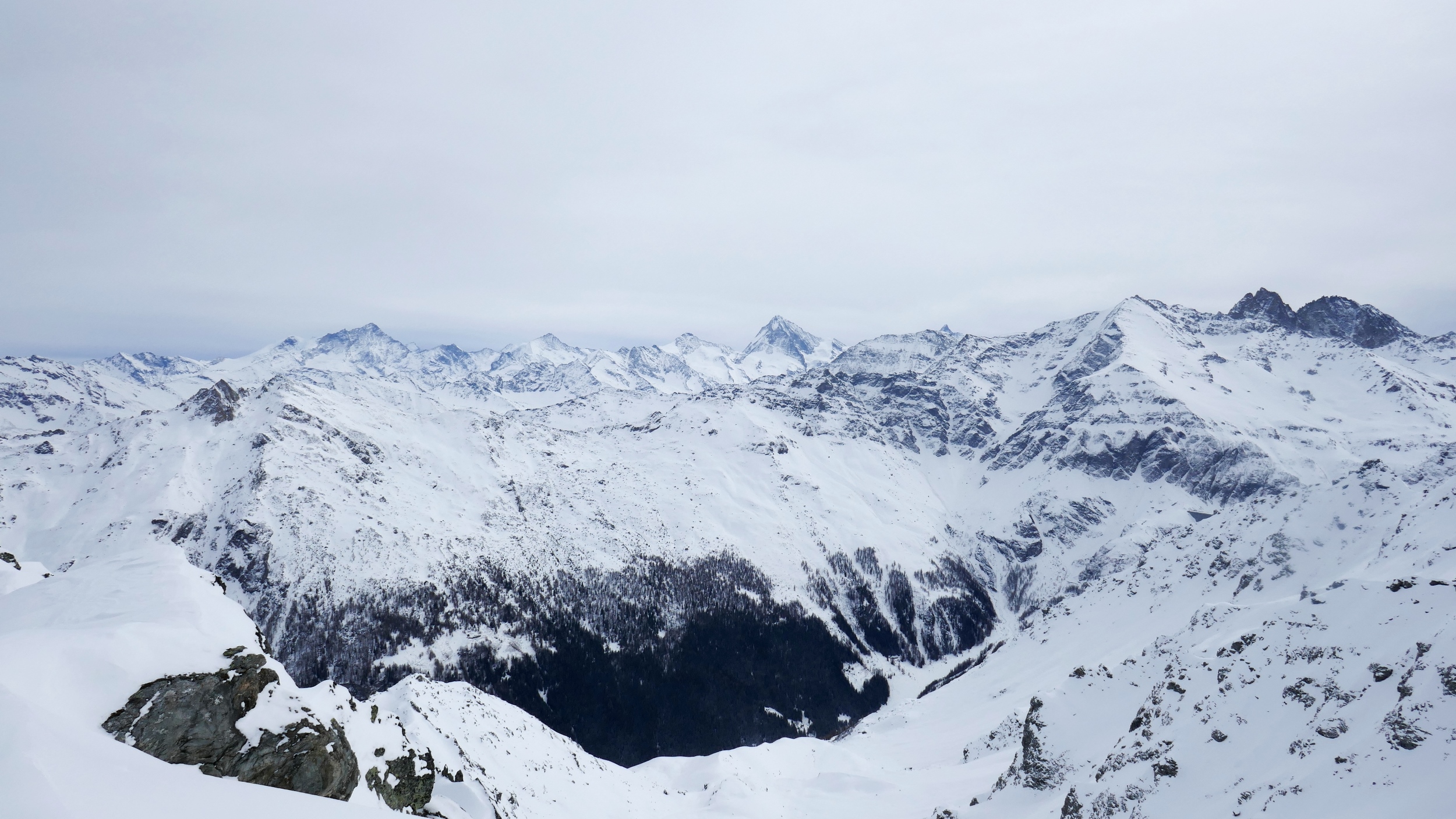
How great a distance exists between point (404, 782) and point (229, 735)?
13.4m

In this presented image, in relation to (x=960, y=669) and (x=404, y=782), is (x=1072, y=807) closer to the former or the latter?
(x=404, y=782)

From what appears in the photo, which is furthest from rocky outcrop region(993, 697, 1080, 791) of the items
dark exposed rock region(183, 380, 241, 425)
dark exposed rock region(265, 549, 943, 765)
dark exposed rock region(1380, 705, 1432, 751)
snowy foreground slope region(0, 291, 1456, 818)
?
dark exposed rock region(183, 380, 241, 425)

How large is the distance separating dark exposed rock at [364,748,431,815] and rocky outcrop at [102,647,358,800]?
565cm

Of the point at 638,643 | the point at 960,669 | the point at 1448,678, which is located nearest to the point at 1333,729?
the point at 1448,678

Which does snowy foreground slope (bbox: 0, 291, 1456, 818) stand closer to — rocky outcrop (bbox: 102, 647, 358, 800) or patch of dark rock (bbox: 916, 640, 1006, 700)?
rocky outcrop (bbox: 102, 647, 358, 800)

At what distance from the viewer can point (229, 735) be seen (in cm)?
2039

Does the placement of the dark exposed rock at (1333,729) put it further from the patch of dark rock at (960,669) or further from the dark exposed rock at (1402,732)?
the patch of dark rock at (960,669)

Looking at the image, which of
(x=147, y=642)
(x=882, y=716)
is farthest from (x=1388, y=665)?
(x=882, y=716)

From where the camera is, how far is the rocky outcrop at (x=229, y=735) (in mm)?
18328

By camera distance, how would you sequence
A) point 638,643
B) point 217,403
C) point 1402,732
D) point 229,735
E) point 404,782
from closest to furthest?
point 229,735
point 1402,732
point 404,782
point 638,643
point 217,403

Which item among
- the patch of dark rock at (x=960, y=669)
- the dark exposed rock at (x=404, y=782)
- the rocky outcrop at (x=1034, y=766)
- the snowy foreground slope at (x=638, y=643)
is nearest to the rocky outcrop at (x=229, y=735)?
the snowy foreground slope at (x=638, y=643)

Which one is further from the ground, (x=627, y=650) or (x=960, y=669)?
(x=627, y=650)

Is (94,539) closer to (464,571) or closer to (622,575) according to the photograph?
(464,571)

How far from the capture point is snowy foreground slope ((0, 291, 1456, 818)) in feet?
72.1
